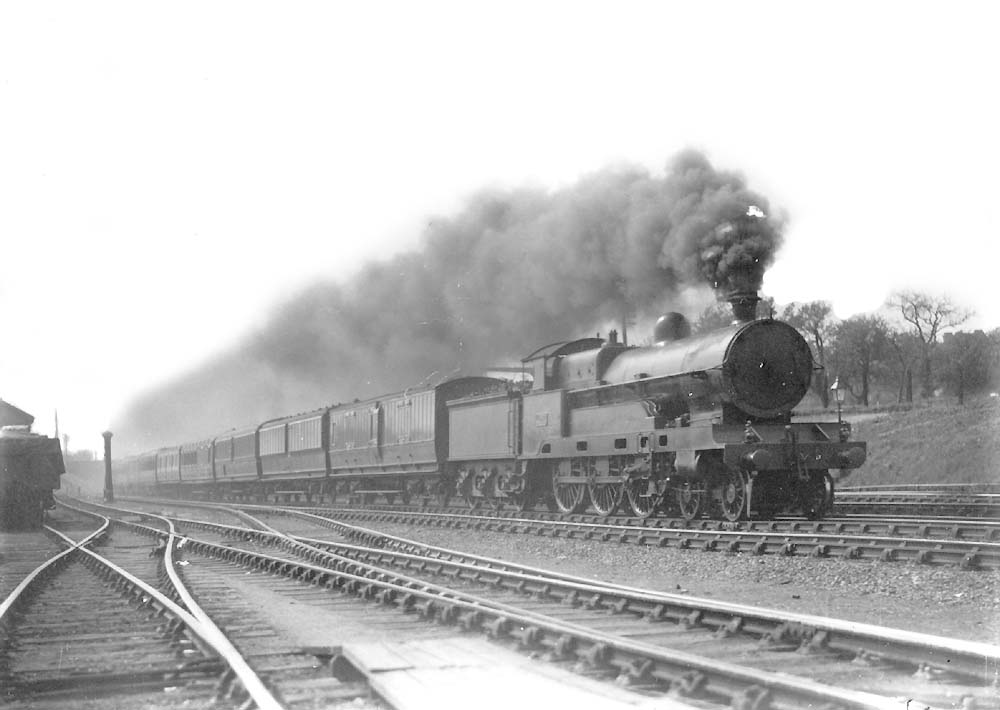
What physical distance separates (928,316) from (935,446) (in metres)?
19.4

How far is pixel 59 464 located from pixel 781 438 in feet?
51.9

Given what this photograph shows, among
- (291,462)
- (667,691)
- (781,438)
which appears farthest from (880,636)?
(291,462)

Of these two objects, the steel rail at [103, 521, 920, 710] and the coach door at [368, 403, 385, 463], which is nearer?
the steel rail at [103, 521, 920, 710]

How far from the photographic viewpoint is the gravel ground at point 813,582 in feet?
23.1

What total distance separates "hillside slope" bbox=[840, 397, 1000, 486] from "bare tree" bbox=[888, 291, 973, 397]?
12.2 m

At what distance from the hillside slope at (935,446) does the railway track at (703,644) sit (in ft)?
69.8

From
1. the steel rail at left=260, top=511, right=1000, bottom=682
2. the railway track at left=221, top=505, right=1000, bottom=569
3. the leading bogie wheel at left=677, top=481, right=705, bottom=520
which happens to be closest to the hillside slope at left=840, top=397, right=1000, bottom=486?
the leading bogie wheel at left=677, top=481, right=705, bottom=520

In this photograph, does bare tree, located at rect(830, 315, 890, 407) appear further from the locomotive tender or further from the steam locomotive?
the steam locomotive

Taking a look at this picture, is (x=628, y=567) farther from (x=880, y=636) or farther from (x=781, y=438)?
(x=880, y=636)

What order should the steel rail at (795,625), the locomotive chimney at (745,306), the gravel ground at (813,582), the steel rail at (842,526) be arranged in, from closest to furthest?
the steel rail at (795,625) < the gravel ground at (813,582) < the steel rail at (842,526) < the locomotive chimney at (745,306)

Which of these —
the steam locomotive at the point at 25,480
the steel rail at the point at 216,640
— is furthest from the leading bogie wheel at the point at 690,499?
the steam locomotive at the point at 25,480

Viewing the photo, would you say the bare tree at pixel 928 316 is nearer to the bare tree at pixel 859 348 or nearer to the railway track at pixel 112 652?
the bare tree at pixel 859 348

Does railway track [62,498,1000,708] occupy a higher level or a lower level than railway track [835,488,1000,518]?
higher

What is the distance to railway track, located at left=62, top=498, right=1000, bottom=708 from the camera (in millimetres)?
4516
